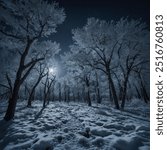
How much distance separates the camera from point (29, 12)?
8992 mm

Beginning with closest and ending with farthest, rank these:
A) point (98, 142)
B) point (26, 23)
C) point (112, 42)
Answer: point (98, 142), point (26, 23), point (112, 42)

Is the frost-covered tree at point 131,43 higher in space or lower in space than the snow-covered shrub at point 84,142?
higher

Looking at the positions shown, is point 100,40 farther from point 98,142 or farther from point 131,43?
point 98,142

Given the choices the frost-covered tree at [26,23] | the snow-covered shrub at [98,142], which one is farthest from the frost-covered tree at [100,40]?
the snow-covered shrub at [98,142]

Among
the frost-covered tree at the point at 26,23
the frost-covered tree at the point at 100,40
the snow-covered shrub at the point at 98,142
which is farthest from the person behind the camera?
the frost-covered tree at the point at 100,40

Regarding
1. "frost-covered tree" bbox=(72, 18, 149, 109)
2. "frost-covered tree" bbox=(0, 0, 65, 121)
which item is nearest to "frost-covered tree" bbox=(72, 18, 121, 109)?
"frost-covered tree" bbox=(72, 18, 149, 109)

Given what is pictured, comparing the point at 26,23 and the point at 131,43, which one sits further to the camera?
the point at 131,43

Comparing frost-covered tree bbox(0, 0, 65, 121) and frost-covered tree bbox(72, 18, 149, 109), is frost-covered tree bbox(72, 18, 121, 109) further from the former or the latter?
frost-covered tree bbox(0, 0, 65, 121)

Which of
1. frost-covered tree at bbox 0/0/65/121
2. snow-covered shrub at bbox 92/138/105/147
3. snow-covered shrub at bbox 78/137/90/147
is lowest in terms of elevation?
snow-covered shrub at bbox 78/137/90/147

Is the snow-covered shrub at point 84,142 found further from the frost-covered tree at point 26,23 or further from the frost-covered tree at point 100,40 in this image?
the frost-covered tree at point 100,40

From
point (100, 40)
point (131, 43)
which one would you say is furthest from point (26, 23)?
point (131, 43)

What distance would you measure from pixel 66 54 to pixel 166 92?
15.2m

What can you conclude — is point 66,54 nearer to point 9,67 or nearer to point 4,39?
point 9,67

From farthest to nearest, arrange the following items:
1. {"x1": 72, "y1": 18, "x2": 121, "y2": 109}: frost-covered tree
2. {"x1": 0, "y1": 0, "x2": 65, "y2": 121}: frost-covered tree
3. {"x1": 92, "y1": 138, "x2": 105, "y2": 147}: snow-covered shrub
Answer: {"x1": 72, "y1": 18, "x2": 121, "y2": 109}: frost-covered tree
{"x1": 0, "y1": 0, "x2": 65, "y2": 121}: frost-covered tree
{"x1": 92, "y1": 138, "x2": 105, "y2": 147}: snow-covered shrub
